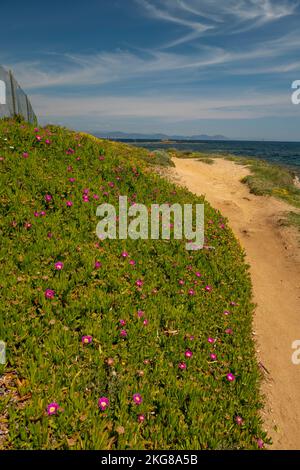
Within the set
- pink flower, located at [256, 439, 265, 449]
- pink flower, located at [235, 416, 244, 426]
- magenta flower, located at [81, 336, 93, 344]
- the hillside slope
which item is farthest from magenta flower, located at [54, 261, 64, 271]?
pink flower, located at [256, 439, 265, 449]

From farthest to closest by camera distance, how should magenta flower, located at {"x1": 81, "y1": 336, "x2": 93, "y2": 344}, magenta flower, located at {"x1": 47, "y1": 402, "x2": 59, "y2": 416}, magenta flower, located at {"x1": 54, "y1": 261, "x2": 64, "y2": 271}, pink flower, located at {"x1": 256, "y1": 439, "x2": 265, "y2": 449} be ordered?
magenta flower, located at {"x1": 54, "y1": 261, "x2": 64, "y2": 271} → magenta flower, located at {"x1": 81, "y1": 336, "x2": 93, "y2": 344} → pink flower, located at {"x1": 256, "y1": 439, "x2": 265, "y2": 449} → magenta flower, located at {"x1": 47, "y1": 402, "x2": 59, "y2": 416}

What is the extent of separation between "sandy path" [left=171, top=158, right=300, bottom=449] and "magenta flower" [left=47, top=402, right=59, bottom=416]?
10.7 feet

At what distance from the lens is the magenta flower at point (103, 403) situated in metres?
3.84

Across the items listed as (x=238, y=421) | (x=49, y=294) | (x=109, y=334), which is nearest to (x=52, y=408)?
(x=109, y=334)

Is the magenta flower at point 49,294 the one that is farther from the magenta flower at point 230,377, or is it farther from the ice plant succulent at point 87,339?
the magenta flower at point 230,377

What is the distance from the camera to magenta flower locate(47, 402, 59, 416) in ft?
11.8

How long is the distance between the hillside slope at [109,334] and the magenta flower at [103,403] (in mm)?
13

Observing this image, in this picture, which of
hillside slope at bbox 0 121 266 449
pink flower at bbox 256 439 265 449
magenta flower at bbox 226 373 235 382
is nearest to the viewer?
hillside slope at bbox 0 121 266 449

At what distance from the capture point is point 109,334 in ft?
16.5

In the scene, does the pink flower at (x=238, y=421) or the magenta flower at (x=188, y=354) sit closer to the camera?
the pink flower at (x=238, y=421)

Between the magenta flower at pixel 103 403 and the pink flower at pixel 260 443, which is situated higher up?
the magenta flower at pixel 103 403

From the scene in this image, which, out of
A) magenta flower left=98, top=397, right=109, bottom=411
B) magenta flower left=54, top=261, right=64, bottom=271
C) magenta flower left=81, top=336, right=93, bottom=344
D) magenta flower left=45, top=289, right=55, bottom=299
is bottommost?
magenta flower left=98, top=397, right=109, bottom=411

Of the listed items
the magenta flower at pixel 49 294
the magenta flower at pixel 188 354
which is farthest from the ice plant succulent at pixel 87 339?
the magenta flower at pixel 188 354

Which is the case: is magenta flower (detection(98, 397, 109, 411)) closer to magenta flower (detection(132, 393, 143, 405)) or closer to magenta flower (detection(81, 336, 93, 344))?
magenta flower (detection(132, 393, 143, 405))
